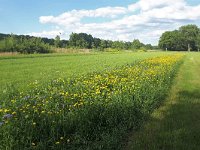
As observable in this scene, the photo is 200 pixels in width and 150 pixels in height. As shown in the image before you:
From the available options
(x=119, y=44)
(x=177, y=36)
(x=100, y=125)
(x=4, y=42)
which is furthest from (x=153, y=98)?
(x=177, y=36)

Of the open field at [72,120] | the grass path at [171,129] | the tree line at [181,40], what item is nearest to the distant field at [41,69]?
the open field at [72,120]

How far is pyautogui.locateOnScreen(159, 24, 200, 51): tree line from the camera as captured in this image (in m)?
145

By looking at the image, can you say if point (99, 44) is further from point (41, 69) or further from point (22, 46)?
point (41, 69)

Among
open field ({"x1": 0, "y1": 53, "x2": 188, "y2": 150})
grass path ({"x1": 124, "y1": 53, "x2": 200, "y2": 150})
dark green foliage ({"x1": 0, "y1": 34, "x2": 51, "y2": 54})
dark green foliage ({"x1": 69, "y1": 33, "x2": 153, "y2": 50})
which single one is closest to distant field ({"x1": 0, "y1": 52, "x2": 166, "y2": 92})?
open field ({"x1": 0, "y1": 53, "x2": 188, "y2": 150})

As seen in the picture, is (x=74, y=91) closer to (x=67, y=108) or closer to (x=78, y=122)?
(x=67, y=108)

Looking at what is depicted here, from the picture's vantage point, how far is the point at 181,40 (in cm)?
14588

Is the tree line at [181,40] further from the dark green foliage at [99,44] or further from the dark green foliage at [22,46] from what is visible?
the dark green foliage at [22,46]

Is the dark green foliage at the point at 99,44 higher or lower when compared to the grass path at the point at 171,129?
higher

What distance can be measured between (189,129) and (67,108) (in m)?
2.94

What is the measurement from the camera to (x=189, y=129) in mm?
7535

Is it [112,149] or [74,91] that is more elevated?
[74,91]

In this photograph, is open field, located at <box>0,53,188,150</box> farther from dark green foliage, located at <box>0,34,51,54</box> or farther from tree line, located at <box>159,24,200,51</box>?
tree line, located at <box>159,24,200,51</box>

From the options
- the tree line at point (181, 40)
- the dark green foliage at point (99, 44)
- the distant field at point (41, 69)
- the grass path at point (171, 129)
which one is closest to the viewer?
the grass path at point (171, 129)

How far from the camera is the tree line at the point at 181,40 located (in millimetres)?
144750
